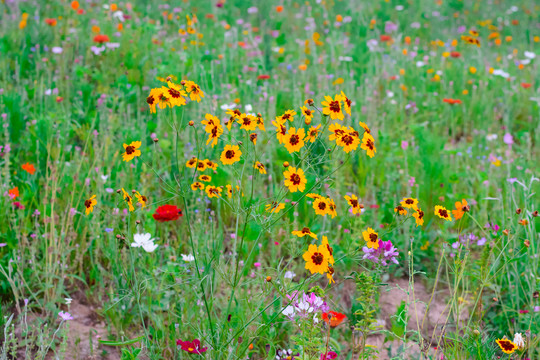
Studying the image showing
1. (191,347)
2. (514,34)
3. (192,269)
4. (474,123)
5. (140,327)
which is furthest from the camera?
→ (514,34)

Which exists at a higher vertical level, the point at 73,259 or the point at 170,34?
the point at 170,34

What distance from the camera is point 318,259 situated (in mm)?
1397

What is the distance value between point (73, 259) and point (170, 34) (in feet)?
12.0

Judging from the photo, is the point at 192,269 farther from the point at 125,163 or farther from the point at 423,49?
the point at 423,49

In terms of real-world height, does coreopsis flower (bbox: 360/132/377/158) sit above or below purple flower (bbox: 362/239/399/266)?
above

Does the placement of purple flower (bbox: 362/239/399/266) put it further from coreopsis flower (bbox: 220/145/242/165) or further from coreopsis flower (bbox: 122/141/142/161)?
coreopsis flower (bbox: 122/141/142/161)

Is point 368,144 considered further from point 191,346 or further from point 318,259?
point 191,346

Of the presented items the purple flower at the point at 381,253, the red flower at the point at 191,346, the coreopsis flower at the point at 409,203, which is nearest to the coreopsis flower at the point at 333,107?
the coreopsis flower at the point at 409,203

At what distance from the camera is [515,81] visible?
4785 mm

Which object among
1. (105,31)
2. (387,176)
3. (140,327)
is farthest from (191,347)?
(105,31)

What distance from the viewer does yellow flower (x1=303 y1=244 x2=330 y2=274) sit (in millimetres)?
1378

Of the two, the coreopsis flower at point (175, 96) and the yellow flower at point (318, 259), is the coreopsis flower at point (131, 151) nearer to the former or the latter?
the coreopsis flower at point (175, 96)

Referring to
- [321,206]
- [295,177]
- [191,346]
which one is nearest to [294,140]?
[295,177]

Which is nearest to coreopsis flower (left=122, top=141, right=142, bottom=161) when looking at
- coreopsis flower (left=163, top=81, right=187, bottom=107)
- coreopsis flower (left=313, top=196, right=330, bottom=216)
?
coreopsis flower (left=163, top=81, right=187, bottom=107)
